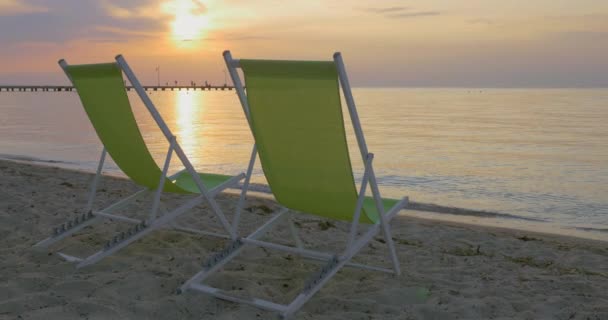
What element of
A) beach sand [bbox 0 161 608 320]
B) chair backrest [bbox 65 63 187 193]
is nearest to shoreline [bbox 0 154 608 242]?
beach sand [bbox 0 161 608 320]

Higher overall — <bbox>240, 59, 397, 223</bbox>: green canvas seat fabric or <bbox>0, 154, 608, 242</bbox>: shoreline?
<bbox>240, 59, 397, 223</bbox>: green canvas seat fabric

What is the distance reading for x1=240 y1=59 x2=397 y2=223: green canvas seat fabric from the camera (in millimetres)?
2557

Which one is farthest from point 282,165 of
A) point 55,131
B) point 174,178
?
point 55,131

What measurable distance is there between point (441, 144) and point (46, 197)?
1183cm

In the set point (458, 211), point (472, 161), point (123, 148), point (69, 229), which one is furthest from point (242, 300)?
point (472, 161)

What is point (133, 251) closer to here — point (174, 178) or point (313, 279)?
point (174, 178)

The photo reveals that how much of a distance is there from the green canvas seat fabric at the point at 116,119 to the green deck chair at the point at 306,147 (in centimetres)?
74

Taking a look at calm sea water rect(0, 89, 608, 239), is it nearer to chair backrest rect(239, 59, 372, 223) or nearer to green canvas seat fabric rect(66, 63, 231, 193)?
chair backrest rect(239, 59, 372, 223)

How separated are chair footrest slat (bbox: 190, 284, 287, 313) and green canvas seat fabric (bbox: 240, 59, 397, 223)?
54cm

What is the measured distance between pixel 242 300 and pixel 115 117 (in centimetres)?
136

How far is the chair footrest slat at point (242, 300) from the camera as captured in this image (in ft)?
8.49

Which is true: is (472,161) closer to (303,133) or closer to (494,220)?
(494,220)

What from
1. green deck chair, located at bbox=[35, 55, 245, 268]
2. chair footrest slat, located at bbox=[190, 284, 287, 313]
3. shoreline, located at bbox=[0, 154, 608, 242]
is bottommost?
shoreline, located at bbox=[0, 154, 608, 242]

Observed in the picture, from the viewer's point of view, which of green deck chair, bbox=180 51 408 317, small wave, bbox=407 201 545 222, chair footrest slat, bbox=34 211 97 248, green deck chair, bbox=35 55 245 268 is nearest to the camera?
green deck chair, bbox=180 51 408 317
